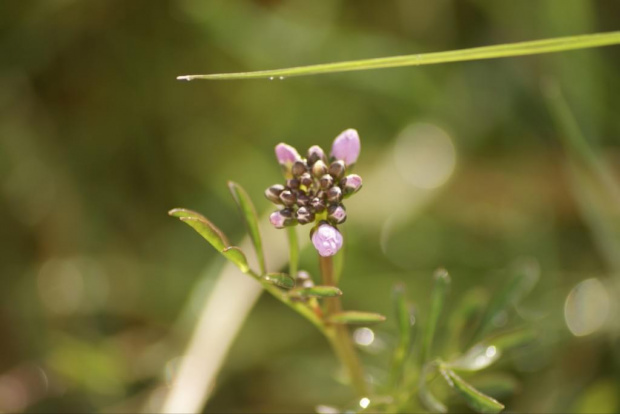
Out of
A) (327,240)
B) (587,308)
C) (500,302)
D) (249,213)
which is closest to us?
(327,240)

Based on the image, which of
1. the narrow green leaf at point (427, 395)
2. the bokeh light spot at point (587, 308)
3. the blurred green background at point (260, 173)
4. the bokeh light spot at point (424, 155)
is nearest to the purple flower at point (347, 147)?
the narrow green leaf at point (427, 395)

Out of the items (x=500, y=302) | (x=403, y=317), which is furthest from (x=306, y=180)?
(x=500, y=302)

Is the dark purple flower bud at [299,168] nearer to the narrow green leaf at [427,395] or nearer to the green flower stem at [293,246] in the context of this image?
the green flower stem at [293,246]

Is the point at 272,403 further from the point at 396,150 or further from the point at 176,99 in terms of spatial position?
the point at 176,99

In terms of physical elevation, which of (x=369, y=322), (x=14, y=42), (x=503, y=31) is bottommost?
(x=369, y=322)

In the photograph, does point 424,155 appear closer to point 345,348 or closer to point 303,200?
point 345,348

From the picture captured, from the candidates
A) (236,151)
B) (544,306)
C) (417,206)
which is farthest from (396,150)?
(544,306)

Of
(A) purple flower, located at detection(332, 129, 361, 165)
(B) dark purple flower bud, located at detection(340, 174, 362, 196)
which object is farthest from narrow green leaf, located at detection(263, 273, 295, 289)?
(A) purple flower, located at detection(332, 129, 361, 165)
